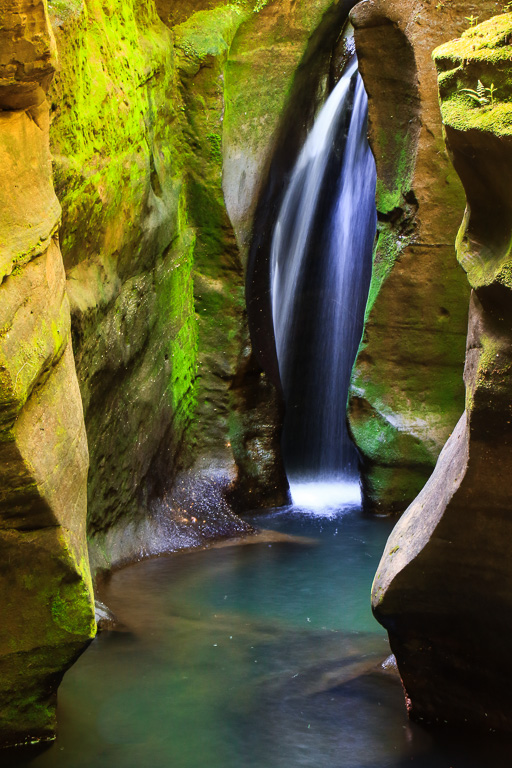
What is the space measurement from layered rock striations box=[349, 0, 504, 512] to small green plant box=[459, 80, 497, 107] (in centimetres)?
510

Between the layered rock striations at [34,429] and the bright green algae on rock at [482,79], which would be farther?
the layered rock striations at [34,429]

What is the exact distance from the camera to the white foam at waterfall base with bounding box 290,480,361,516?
28.7 feet

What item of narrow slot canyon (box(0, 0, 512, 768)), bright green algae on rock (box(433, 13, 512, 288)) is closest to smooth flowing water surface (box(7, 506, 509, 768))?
narrow slot canyon (box(0, 0, 512, 768))

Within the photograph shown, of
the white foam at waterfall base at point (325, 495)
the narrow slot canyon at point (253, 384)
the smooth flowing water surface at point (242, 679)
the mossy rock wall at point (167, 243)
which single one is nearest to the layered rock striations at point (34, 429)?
the narrow slot canyon at point (253, 384)

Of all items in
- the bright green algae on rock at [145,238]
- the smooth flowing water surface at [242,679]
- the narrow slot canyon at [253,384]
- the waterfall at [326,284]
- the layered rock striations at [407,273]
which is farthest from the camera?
the waterfall at [326,284]

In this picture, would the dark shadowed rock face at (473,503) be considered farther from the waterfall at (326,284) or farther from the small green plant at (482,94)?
the waterfall at (326,284)

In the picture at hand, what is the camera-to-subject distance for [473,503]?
3330 mm

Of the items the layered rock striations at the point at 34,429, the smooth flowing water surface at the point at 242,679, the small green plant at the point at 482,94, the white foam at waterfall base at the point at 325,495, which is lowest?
the smooth flowing water surface at the point at 242,679

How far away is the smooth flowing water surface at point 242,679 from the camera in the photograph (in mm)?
3898

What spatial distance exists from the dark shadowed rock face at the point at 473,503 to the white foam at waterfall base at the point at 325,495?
4.69 meters

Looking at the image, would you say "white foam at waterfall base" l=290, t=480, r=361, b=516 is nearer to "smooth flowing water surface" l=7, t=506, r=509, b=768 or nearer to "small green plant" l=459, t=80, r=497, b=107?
"smooth flowing water surface" l=7, t=506, r=509, b=768

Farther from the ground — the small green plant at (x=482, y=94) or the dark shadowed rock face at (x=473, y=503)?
the small green plant at (x=482, y=94)

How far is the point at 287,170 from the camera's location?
951 cm

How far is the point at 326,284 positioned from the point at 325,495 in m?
2.37
